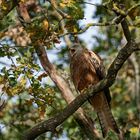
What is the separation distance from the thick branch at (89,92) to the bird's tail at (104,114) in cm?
138

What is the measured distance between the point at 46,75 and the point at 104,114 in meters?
1.32

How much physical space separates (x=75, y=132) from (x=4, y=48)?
2.49 m

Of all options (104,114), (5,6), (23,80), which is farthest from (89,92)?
(104,114)

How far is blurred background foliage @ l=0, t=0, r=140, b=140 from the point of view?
19.4 feet

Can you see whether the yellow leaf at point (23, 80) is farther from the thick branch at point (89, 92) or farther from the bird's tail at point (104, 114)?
the bird's tail at point (104, 114)

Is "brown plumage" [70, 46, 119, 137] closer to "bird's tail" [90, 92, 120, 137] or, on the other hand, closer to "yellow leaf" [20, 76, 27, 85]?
"bird's tail" [90, 92, 120, 137]

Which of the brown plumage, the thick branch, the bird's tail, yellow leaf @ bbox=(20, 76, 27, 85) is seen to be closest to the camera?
the thick branch

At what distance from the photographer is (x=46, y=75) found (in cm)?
623

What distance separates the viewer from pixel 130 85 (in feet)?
38.9

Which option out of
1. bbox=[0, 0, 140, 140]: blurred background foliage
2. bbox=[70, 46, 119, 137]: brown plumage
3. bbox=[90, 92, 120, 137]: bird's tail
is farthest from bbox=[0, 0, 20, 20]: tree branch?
bbox=[90, 92, 120, 137]: bird's tail

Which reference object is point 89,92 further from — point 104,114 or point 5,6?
point 104,114

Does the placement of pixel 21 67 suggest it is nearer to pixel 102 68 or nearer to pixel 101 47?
pixel 102 68

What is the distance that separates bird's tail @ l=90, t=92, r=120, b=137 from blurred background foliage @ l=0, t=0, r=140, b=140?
0.28 metres

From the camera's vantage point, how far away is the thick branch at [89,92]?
5.23 metres
